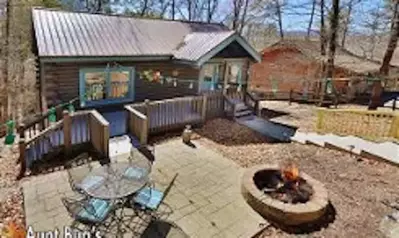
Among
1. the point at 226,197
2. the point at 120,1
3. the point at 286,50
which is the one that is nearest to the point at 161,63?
the point at 226,197

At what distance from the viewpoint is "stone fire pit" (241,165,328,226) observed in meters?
6.09

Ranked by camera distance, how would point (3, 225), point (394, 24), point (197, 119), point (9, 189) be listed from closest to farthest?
point (3, 225) → point (9, 189) → point (197, 119) → point (394, 24)

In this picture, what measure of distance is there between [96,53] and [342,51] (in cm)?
2693

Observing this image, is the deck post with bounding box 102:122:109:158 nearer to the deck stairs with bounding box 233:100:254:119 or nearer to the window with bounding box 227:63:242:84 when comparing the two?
the deck stairs with bounding box 233:100:254:119

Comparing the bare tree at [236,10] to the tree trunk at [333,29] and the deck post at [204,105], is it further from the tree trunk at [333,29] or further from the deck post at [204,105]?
the deck post at [204,105]

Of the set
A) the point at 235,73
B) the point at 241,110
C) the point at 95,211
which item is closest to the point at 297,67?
the point at 235,73

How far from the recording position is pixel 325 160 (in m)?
9.12

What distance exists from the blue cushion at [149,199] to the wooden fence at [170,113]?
3.40 meters

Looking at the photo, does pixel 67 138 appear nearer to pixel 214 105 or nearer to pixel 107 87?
pixel 107 87

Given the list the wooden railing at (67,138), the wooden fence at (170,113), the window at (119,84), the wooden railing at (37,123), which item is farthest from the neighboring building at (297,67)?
the wooden railing at (67,138)

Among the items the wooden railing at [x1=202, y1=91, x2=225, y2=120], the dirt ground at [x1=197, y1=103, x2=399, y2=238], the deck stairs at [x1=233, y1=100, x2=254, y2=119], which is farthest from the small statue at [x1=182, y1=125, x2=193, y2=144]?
the deck stairs at [x1=233, y1=100, x2=254, y2=119]

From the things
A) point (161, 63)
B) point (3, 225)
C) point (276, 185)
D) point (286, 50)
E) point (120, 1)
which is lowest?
point (3, 225)

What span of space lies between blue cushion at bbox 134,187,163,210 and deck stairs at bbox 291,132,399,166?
648 centimetres

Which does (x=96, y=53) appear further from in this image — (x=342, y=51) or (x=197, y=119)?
(x=342, y=51)
